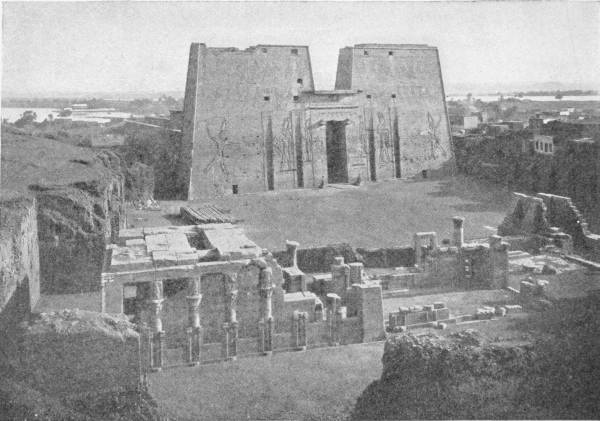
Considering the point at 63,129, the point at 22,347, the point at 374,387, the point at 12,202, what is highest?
the point at 63,129

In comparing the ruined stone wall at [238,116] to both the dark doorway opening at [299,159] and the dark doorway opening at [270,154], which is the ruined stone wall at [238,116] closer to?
the dark doorway opening at [270,154]

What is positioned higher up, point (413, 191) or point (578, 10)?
point (578, 10)

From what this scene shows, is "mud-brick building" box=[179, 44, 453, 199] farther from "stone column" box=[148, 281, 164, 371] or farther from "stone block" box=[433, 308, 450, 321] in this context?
"stone column" box=[148, 281, 164, 371]

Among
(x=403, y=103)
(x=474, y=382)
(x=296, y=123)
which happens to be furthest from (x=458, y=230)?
(x=403, y=103)

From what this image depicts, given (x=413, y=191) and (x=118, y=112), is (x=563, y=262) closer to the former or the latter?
(x=413, y=191)

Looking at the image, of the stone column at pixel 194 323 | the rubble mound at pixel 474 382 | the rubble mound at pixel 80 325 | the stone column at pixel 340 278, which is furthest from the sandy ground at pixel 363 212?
the rubble mound at pixel 80 325

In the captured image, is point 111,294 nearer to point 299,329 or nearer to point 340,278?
point 299,329

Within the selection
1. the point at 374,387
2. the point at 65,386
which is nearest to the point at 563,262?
the point at 374,387
